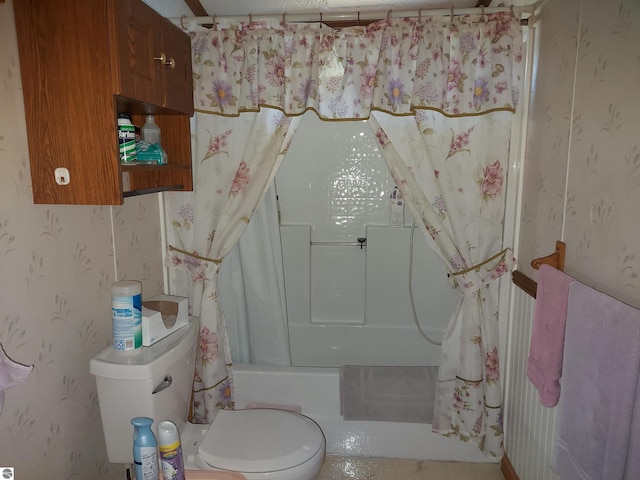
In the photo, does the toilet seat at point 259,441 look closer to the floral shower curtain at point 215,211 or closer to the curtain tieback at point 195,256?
the floral shower curtain at point 215,211

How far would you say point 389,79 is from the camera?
1.75m

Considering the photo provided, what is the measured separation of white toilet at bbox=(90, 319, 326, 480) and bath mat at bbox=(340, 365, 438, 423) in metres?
0.49

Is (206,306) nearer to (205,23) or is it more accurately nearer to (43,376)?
(43,376)

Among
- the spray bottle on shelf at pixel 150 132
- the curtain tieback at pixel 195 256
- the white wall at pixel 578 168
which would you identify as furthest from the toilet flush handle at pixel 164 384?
the white wall at pixel 578 168

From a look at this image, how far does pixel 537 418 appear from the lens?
158cm

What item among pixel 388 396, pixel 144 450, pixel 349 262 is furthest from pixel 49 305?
pixel 349 262

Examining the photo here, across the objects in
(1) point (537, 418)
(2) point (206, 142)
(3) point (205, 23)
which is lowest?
(1) point (537, 418)

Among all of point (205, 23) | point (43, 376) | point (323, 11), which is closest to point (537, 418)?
point (43, 376)

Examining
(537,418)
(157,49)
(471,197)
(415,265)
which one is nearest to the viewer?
(157,49)

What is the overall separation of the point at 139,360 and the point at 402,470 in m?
1.30

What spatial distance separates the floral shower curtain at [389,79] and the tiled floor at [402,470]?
6.3 inches

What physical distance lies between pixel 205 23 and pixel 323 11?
50 centimetres

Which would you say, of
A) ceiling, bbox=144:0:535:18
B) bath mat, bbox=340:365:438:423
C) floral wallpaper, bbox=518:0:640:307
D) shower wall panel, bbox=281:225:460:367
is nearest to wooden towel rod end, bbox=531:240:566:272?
floral wallpaper, bbox=518:0:640:307

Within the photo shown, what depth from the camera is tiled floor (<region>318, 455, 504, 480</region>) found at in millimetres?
1952
